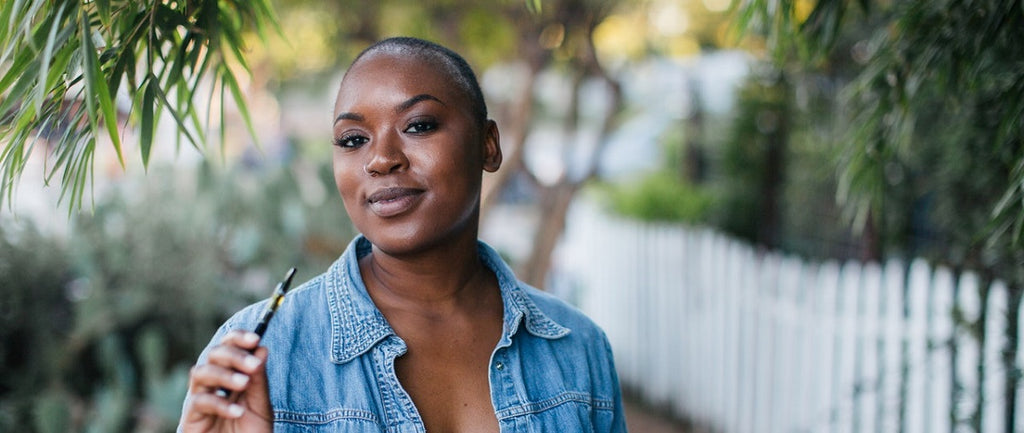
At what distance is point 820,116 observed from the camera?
8.38m

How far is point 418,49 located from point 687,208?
680cm

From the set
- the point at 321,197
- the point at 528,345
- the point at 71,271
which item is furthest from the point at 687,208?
the point at 528,345

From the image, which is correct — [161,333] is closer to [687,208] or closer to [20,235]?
[20,235]

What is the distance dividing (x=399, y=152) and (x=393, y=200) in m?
0.09

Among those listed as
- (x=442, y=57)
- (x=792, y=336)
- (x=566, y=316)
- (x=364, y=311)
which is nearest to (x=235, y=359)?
(x=364, y=311)

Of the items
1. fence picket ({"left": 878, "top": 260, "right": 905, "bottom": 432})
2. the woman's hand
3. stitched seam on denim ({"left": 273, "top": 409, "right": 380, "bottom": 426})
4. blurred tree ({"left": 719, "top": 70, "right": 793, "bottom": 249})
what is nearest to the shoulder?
stitched seam on denim ({"left": 273, "top": 409, "right": 380, "bottom": 426})

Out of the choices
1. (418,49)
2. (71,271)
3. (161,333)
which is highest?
(418,49)

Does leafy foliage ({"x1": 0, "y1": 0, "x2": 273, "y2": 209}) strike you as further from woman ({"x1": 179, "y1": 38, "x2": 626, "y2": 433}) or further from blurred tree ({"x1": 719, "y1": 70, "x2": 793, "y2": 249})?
blurred tree ({"x1": 719, "y1": 70, "x2": 793, "y2": 249})

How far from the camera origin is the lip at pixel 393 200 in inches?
68.9

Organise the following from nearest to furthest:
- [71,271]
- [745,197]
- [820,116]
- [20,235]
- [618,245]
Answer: [20,235]
[71,271]
[618,245]
[820,116]
[745,197]

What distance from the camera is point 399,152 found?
1755 millimetres

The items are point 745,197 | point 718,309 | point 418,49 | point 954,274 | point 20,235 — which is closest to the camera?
point 418,49

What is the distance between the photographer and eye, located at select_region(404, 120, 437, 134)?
5.82 feet

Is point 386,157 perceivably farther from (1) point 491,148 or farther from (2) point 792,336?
(2) point 792,336
